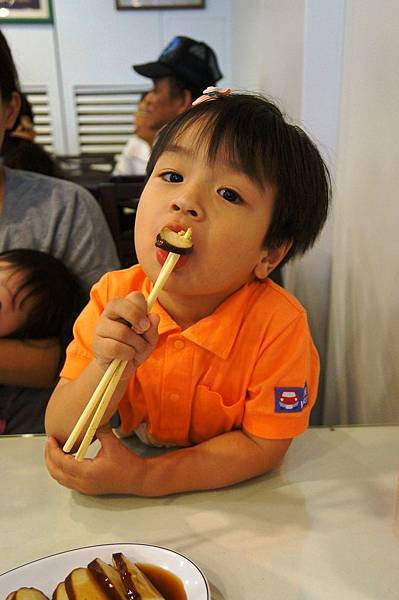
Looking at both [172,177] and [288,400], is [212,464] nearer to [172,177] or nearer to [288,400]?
[288,400]

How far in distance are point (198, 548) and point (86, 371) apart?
0.26 m

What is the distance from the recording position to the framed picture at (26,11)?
4.03 meters

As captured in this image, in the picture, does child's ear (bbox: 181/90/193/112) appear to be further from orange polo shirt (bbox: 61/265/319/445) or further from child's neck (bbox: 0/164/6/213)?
orange polo shirt (bbox: 61/265/319/445)

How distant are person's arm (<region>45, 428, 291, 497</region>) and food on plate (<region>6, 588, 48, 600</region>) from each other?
0.55ft

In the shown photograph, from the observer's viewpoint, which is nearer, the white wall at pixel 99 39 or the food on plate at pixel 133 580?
the food on plate at pixel 133 580

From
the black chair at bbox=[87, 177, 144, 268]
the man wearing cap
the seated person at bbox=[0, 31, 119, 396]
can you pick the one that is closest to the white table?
the seated person at bbox=[0, 31, 119, 396]

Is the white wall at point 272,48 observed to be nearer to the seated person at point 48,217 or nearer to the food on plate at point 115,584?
the seated person at point 48,217

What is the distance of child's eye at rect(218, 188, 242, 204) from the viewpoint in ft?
2.23

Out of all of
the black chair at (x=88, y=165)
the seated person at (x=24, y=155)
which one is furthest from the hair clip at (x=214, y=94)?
the black chair at (x=88, y=165)

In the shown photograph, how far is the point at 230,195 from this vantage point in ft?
2.25

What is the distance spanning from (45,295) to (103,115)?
143 inches

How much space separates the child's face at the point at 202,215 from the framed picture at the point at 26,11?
4052 mm

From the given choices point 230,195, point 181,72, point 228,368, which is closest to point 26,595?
point 228,368

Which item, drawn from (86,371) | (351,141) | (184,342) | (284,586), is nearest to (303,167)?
(184,342)
